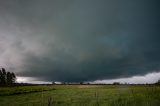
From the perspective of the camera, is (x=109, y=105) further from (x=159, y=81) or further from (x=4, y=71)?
(x=159, y=81)

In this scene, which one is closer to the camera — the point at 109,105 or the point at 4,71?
the point at 109,105

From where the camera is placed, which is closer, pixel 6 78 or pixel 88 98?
pixel 88 98

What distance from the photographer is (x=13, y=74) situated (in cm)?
16775

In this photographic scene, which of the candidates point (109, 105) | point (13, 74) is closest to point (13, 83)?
point (13, 74)

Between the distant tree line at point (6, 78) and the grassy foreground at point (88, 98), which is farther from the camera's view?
the distant tree line at point (6, 78)

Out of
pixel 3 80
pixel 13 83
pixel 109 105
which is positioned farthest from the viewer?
pixel 13 83

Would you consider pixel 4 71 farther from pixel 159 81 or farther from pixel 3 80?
pixel 159 81

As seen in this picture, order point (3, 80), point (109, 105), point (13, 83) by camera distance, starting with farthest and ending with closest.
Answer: point (13, 83), point (3, 80), point (109, 105)

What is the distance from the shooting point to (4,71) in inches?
6176

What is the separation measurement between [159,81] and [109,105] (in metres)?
159

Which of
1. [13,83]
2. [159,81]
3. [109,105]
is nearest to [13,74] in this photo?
[13,83]

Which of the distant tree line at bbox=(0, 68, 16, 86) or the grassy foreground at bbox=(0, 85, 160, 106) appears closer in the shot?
the grassy foreground at bbox=(0, 85, 160, 106)

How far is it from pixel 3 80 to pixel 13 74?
44.6 feet

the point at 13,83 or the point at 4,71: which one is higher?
the point at 4,71
